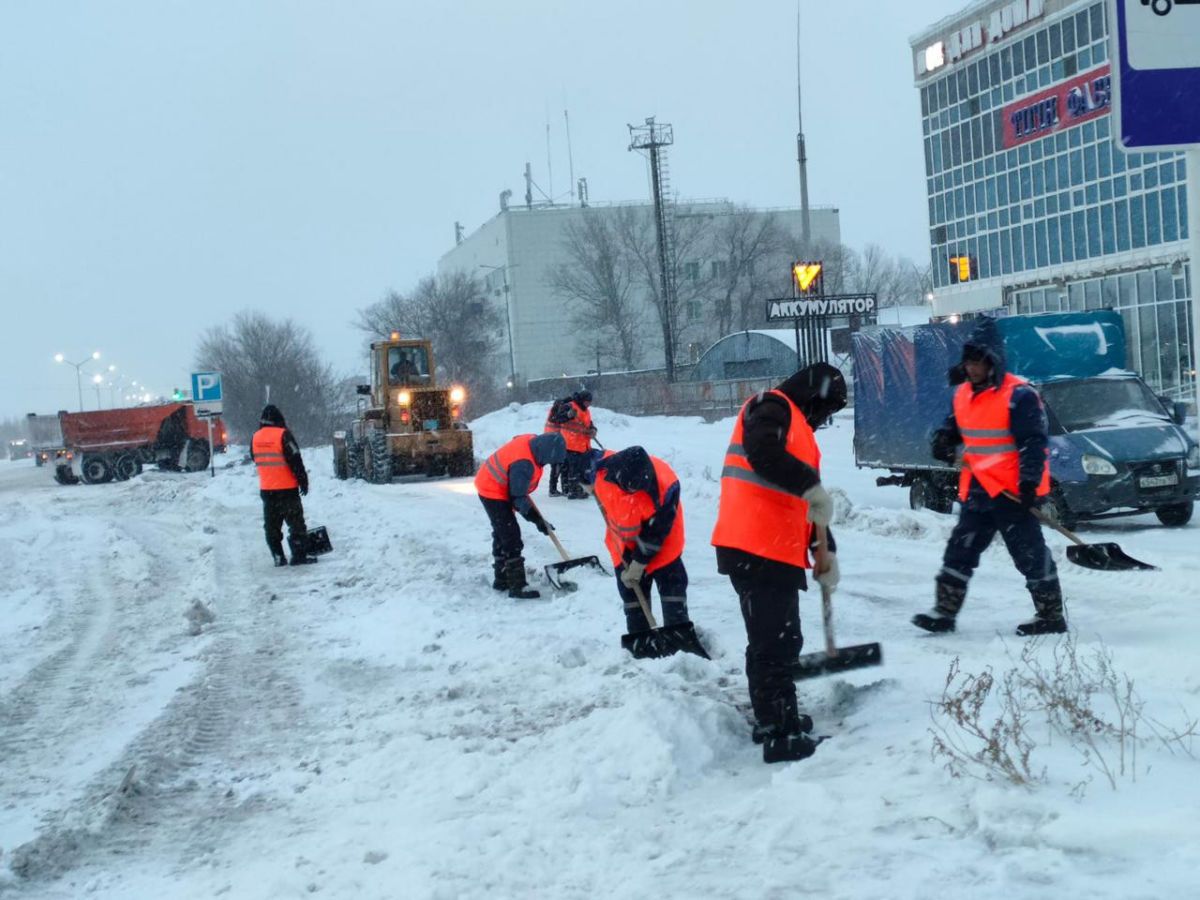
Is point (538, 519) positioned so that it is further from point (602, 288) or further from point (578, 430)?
point (602, 288)

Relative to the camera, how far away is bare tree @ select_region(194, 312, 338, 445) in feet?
207

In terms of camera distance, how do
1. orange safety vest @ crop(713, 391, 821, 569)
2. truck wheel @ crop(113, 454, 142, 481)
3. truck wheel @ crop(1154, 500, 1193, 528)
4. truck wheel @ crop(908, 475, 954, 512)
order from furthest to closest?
truck wheel @ crop(113, 454, 142, 481) < truck wheel @ crop(908, 475, 954, 512) < truck wheel @ crop(1154, 500, 1193, 528) < orange safety vest @ crop(713, 391, 821, 569)

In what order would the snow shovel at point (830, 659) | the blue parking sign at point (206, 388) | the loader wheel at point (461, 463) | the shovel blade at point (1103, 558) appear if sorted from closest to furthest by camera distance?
the snow shovel at point (830, 659) < the shovel blade at point (1103, 558) < the loader wheel at point (461, 463) < the blue parking sign at point (206, 388)

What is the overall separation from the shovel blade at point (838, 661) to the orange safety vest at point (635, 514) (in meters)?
1.72

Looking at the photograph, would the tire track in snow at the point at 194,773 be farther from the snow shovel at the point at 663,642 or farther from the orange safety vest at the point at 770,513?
the orange safety vest at the point at 770,513

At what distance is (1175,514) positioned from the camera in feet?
42.0

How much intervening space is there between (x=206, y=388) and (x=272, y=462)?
2074cm

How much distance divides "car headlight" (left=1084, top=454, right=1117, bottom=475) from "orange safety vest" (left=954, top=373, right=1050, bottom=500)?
5.34 metres

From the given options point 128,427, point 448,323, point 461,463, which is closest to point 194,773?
point 461,463

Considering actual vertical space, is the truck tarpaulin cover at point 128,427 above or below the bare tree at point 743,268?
below

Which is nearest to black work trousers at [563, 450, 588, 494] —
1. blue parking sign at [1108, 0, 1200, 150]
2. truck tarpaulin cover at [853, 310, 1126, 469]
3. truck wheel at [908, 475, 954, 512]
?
truck tarpaulin cover at [853, 310, 1126, 469]

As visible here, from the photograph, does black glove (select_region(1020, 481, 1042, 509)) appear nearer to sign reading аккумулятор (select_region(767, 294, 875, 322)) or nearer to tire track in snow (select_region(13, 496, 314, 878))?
tire track in snow (select_region(13, 496, 314, 878))

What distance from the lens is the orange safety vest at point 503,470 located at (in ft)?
32.1

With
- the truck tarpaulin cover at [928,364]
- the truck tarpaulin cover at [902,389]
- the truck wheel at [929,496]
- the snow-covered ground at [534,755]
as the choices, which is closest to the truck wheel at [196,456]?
the truck tarpaulin cover at [902,389]
